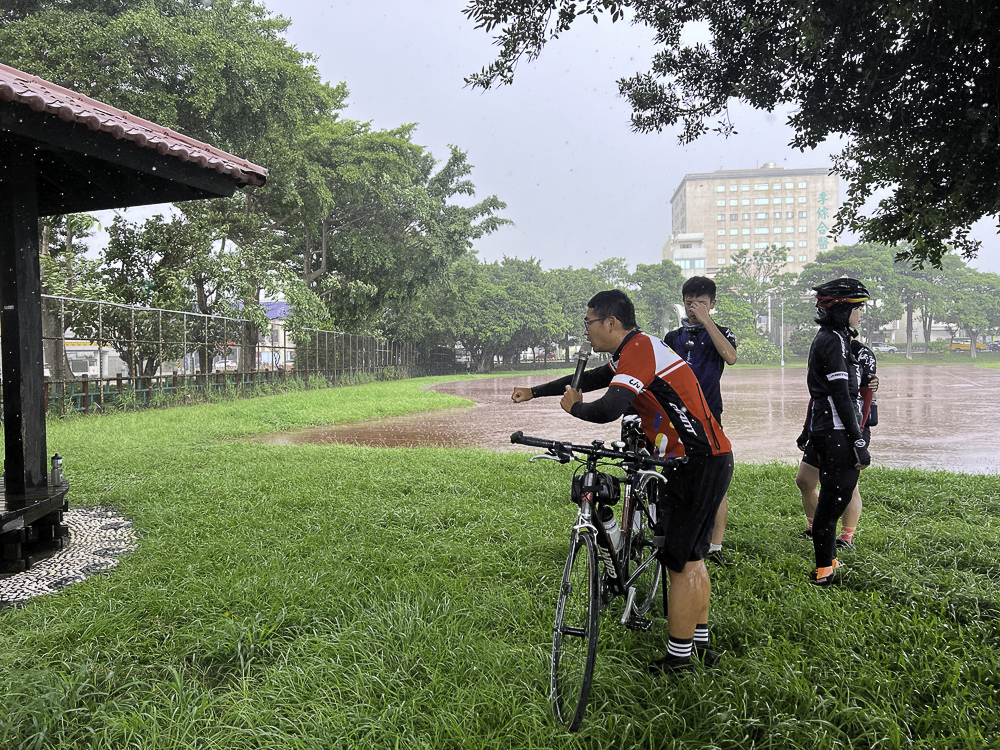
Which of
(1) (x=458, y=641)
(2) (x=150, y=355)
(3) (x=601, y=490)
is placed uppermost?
(2) (x=150, y=355)

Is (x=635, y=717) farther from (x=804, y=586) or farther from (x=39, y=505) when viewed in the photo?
(x=39, y=505)

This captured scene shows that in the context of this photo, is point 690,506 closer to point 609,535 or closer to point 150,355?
point 609,535

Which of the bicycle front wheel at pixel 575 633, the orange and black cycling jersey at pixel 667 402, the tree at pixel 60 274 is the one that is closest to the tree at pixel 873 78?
the orange and black cycling jersey at pixel 667 402

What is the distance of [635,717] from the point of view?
2344 mm

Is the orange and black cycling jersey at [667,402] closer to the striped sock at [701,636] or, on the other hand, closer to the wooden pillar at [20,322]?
the striped sock at [701,636]

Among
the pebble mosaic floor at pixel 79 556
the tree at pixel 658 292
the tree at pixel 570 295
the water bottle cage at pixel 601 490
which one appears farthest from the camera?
the tree at pixel 658 292

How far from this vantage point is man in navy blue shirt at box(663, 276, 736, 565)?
387 centimetres

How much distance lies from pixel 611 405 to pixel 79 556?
3.84 m

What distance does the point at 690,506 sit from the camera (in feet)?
8.63

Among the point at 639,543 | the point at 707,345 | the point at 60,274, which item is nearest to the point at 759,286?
the point at 60,274

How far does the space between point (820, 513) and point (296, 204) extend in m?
19.7

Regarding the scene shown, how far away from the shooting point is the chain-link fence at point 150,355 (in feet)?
41.0

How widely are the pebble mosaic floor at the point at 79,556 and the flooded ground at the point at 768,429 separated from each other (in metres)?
5.23

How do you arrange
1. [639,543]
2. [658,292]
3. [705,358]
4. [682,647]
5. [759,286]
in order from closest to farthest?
1. [682,647]
2. [639,543]
3. [705,358]
4. [759,286]
5. [658,292]
